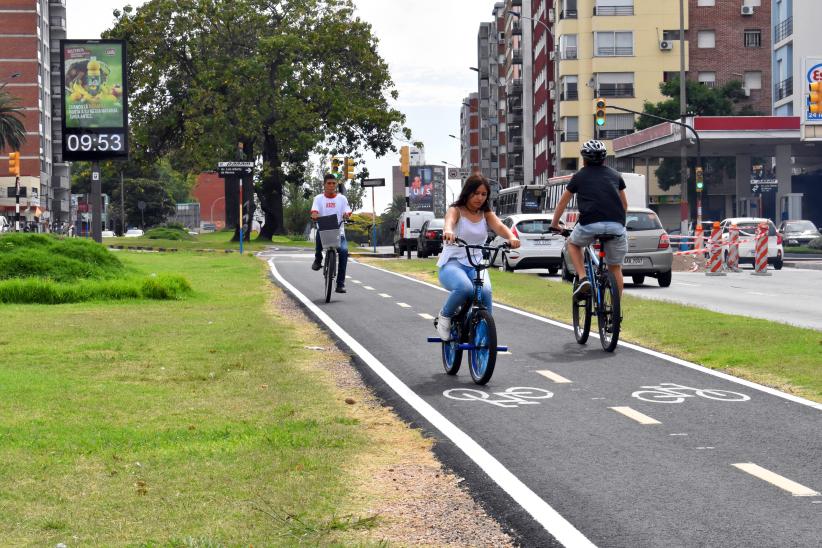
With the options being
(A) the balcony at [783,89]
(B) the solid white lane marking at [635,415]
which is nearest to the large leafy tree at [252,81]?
(A) the balcony at [783,89]

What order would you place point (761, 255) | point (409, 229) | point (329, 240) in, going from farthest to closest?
point (409, 229) < point (761, 255) < point (329, 240)

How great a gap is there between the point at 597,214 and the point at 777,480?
665 cm

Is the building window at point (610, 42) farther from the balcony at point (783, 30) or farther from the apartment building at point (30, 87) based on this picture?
the apartment building at point (30, 87)

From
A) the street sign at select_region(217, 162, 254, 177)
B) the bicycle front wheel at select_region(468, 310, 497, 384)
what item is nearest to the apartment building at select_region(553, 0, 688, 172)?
the street sign at select_region(217, 162, 254, 177)

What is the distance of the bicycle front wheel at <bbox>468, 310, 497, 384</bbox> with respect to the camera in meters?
10.0

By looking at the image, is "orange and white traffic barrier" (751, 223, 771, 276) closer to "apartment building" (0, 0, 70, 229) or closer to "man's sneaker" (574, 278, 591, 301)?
"man's sneaker" (574, 278, 591, 301)

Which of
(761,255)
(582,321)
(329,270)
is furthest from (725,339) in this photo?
(761,255)

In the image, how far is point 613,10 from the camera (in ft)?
285

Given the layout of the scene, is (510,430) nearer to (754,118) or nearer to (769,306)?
(769,306)

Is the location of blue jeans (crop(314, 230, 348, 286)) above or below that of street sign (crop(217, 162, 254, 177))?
below

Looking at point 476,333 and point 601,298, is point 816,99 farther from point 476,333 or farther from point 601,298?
point 476,333

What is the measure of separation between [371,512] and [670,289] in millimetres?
22063

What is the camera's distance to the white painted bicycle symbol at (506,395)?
30.9 ft

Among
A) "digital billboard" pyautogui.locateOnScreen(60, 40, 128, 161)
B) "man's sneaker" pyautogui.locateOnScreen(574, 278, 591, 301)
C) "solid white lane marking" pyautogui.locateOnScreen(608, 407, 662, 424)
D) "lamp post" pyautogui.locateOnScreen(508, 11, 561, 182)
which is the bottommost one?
"solid white lane marking" pyautogui.locateOnScreen(608, 407, 662, 424)
